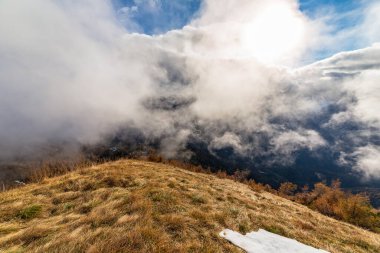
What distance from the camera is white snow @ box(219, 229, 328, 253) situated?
8062 millimetres

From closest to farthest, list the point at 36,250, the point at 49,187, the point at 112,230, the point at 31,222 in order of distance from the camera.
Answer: the point at 36,250
the point at 112,230
the point at 31,222
the point at 49,187

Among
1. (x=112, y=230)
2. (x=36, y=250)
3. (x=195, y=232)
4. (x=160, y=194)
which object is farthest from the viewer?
(x=160, y=194)

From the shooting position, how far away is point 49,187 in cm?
1497

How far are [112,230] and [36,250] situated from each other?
6.76ft

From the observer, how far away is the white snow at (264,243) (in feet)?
26.4

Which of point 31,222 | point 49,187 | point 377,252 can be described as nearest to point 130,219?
point 31,222

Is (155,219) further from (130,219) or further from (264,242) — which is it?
(264,242)

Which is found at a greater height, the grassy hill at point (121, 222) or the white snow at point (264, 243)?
the white snow at point (264, 243)

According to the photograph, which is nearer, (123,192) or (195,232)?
(195,232)

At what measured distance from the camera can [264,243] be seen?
28.6ft

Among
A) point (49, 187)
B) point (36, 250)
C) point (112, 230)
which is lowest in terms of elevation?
point (49, 187)

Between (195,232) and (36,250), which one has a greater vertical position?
(195,232)

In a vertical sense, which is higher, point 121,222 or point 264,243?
point 264,243

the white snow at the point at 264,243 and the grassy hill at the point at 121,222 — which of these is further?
the white snow at the point at 264,243
